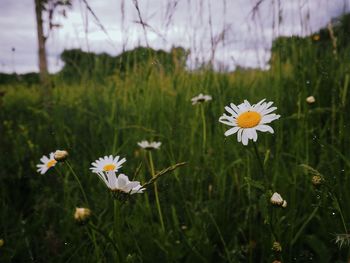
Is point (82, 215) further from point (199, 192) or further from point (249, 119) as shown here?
point (199, 192)

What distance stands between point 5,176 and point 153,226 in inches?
32.2

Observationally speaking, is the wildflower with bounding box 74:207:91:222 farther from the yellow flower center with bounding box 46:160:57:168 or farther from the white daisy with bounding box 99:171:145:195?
the yellow flower center with bounding box 46:160:57:168

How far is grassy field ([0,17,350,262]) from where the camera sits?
38.4 inches

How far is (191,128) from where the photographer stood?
1.63m

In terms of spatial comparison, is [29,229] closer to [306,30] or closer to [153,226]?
[153,226]

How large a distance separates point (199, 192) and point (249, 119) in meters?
0.62

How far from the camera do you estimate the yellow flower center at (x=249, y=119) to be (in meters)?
0.77

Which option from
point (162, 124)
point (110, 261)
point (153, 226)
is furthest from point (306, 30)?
point (110, 261)

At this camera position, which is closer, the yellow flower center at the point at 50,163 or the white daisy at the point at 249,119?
the white daisy at the point at 249,119

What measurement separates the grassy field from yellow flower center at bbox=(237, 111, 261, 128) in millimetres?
117

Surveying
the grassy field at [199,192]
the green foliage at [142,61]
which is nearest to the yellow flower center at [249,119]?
the grassy field at [199,192]

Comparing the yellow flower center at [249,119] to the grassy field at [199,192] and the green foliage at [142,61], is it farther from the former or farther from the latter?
the green foliage at [142,61]

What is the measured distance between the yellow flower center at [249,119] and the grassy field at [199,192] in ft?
0.38

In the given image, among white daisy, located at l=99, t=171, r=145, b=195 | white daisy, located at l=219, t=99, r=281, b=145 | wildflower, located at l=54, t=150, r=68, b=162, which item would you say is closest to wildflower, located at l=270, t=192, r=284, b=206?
white daisy, located at l=219, t=99, r=281, b=145
